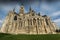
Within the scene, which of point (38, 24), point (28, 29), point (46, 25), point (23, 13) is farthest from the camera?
point (23, 13)

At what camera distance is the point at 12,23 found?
335 feet

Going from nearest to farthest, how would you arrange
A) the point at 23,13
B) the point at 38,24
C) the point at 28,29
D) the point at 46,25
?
the point at 28,29 → the point at 38,24 → the point at 46,25 → the point at 23,13

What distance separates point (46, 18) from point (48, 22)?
339cm

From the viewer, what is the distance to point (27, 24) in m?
92.1

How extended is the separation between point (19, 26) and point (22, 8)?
2222 centimetres

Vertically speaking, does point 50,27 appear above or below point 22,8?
below

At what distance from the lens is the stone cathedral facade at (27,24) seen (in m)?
90.4

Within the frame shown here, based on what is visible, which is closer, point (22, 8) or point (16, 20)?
point (16, 20)

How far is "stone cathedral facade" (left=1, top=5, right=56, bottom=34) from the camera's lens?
9038 centimetres

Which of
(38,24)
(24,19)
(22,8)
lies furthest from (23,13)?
(38,24)

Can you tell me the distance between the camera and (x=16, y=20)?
336 ft

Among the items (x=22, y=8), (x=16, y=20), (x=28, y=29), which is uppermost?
A: (x=22, y=8)

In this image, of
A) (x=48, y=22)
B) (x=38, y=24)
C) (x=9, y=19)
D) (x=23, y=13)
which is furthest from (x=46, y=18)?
(x=9, y=19)

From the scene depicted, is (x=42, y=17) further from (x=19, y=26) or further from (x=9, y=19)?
(x=9, y=19)
